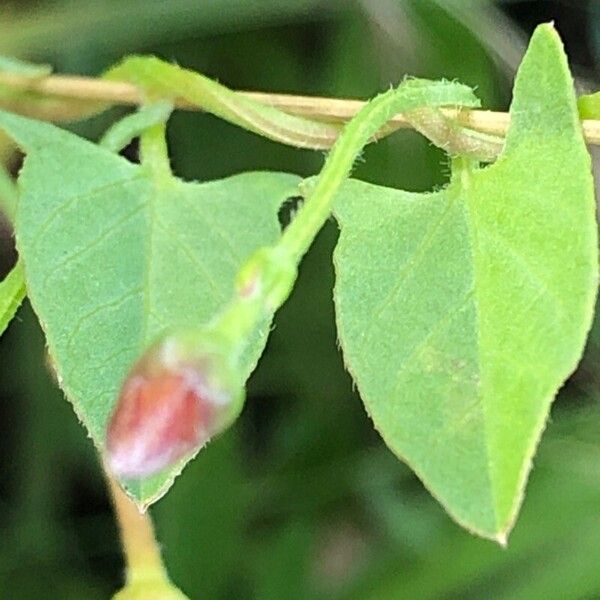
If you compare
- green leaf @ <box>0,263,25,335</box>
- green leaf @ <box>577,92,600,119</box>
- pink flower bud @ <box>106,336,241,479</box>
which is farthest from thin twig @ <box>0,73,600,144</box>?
pink flower bud @ <box>106,336,241,479</box>

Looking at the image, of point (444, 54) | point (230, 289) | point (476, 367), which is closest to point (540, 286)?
point (476, 367)

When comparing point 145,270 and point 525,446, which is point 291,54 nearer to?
point 145,270

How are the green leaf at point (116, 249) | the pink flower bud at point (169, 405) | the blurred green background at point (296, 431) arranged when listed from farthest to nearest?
the blurred green background at point (296, 431)
the green leaf at point (116, 249)
the pink flower bud at point (169, 405)

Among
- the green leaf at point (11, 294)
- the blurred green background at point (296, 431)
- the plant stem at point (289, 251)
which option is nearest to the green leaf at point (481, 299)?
the plant stem at point (289, 251)

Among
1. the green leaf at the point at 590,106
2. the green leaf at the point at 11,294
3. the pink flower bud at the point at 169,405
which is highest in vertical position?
the pink flower bud at the point at 169,405

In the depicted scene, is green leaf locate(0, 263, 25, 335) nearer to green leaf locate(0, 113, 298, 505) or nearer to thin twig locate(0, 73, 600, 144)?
green leaf locate(0, 113, 298, 505)

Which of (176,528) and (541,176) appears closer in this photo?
(541,176)

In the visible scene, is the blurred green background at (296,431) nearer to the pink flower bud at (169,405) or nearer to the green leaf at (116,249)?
the green leaf at (116,249)
